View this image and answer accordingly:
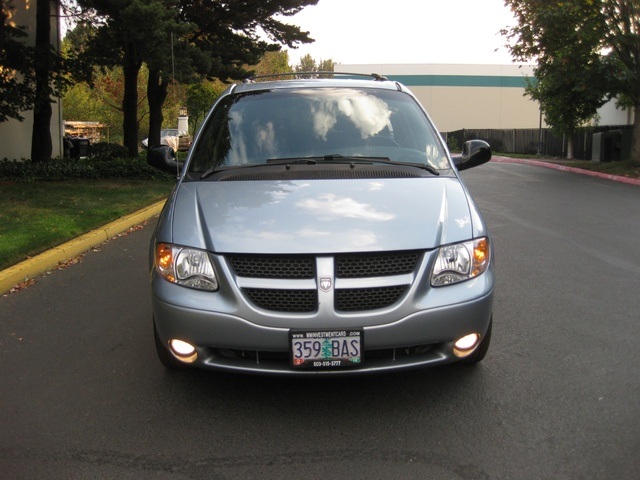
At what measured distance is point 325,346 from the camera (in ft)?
10.5

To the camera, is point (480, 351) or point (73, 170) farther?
point (73, 170)

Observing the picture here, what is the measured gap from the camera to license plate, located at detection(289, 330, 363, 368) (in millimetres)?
3191

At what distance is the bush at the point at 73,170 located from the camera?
15.0 metres

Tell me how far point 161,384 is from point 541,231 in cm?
718

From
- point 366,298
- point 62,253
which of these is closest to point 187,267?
point 366,298

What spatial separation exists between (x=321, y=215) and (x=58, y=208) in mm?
8263

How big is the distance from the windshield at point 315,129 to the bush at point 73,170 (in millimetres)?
Result: 11476

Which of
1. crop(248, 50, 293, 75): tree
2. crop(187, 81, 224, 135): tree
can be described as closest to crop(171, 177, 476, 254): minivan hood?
crop(187, 81, 224, 135): tree

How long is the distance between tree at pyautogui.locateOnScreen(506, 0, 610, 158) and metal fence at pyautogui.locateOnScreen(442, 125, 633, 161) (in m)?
3.77

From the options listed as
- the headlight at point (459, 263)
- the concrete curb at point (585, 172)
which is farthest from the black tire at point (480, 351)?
the concrete curb at point (585, 172)

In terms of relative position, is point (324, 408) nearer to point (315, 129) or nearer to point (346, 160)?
point (346, 160)

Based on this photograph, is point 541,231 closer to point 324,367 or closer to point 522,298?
point 522,298

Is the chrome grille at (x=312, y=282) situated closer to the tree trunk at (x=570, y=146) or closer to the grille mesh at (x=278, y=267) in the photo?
the grille mesh at (x=278, y=267)

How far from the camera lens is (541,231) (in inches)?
376
